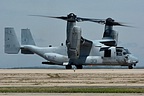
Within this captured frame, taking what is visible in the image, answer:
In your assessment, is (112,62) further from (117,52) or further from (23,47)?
(23,47)

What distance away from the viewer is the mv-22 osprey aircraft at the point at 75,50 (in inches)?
2793

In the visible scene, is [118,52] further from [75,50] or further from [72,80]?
[72,80]

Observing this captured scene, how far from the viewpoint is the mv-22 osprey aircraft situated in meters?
70.9

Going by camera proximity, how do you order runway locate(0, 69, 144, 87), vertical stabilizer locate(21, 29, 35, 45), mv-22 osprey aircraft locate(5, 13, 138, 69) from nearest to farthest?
1. runway locate(0, 69, 144, 87)
2. mv-22 osprey aircraft locate(5, 13, 138, 69)
3. vertical stabilizer locate(21, 29, 35, 45)

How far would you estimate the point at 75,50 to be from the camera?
70.5 metres

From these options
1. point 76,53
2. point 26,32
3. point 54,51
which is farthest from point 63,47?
point 26,32

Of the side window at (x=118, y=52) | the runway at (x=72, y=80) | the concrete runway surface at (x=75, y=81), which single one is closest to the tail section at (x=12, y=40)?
the side window at (x=118, y=52)

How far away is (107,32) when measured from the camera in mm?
89688

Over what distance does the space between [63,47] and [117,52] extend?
8914mm

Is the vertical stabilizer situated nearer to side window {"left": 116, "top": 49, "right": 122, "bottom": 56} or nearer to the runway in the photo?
side window {"left": 116, "top": 49, "right": 122, "bottom": 56}

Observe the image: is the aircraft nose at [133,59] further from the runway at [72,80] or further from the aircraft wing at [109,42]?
the runway at [72,80]

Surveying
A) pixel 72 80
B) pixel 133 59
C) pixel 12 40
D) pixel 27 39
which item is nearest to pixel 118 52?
A: pixel 133 59

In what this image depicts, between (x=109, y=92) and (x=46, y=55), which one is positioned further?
(x=46, y=55)

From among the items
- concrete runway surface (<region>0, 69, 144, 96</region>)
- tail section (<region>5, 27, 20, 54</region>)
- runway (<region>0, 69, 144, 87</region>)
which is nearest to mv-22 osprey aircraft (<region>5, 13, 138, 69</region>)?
tail section (<region>5, 27, 20, 54</region>)
